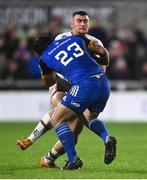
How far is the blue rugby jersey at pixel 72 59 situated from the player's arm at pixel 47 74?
206 mm

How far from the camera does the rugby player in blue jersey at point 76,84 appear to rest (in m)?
9.00

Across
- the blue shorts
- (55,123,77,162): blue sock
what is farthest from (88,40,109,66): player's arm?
(55,123,77,162): blue sock

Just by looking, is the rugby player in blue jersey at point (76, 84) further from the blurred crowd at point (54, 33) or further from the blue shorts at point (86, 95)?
the blurred crowd at point (54, 33)

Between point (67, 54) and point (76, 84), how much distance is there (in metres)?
0.40

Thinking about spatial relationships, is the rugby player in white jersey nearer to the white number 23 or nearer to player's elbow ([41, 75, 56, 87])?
player's elbow ([41, 75, 56, 87])

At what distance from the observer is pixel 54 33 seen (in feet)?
68.6

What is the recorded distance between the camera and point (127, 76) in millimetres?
21672

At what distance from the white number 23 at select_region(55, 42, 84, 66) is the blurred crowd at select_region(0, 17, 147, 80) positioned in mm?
11811

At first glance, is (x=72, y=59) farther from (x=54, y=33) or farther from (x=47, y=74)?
(x=54, y=33)

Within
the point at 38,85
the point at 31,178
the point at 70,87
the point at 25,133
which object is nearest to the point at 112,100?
the point at 38,85

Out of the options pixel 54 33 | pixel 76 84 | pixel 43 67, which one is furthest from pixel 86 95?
pixel 54 33

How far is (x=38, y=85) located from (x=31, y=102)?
0.61m

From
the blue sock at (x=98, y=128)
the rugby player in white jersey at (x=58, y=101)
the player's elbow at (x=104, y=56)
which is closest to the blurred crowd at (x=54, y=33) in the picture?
the rugby player in white jersey at (x=58, y=101)

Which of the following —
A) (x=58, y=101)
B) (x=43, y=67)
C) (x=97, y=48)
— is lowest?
(x=58, y=101)
